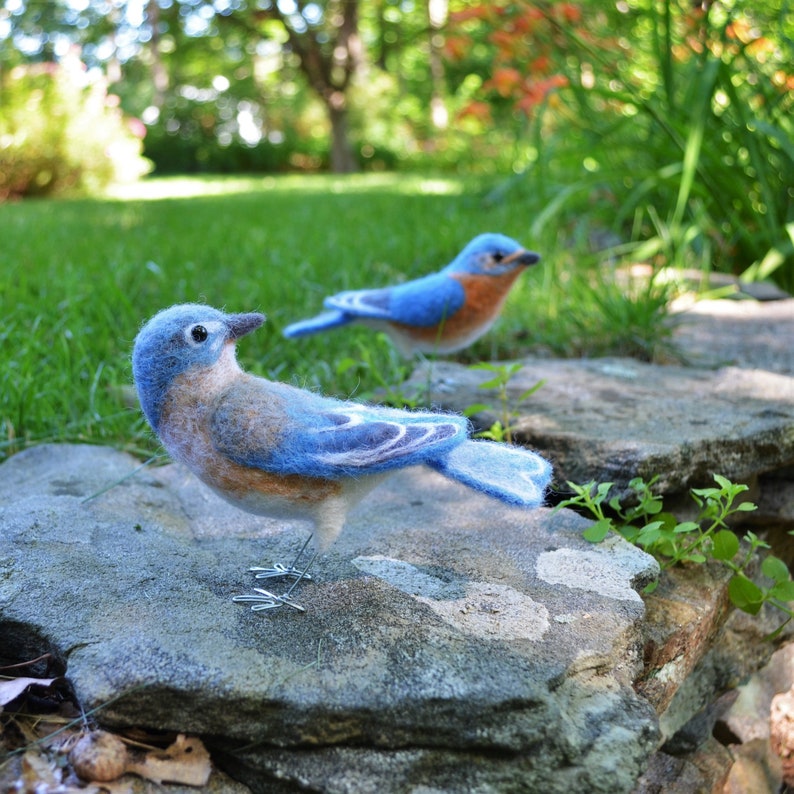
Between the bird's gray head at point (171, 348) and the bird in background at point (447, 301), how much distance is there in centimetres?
119

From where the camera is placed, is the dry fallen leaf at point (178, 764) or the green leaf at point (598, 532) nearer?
the dry fallen leaf at point (178, 764)

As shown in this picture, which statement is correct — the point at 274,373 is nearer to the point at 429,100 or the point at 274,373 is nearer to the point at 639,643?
the point at 639,643

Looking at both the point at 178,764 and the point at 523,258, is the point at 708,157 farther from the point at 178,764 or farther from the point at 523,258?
the point at 178,764

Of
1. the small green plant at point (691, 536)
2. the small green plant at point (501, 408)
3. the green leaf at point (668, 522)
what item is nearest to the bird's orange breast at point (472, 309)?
the small green plant at point (501, 408)

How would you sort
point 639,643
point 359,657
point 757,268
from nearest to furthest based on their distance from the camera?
point 359,657
point 639,643
point 757,268

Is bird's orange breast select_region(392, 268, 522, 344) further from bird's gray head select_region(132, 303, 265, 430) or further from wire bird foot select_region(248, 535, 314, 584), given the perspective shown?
bird's gray head select_region(132, 303, 265, 430)

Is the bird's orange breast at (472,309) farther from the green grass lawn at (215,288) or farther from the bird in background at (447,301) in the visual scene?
the green grass lawn at (215,288)

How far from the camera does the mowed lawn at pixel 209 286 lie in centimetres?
267

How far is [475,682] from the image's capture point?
1356 mm

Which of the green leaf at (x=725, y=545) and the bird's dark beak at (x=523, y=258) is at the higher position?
the bird's dark beak at (x=523, y=258)

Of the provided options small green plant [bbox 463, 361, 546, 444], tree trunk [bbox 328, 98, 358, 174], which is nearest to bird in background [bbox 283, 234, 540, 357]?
small green plant [bbox 463, 361, 546, 444]

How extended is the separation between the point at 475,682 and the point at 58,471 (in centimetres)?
133

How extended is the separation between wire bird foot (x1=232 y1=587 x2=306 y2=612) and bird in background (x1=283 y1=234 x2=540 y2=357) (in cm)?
123

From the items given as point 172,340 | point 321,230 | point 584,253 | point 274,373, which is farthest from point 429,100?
point 172,340
